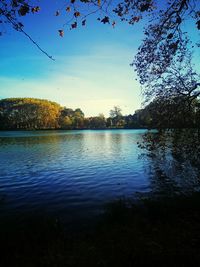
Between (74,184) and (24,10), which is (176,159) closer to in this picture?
(74,184)

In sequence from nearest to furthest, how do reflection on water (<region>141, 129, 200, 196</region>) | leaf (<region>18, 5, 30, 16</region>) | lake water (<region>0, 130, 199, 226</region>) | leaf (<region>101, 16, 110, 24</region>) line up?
1. leaf (<region>18, 5, 30, 16</region>)
2. leaf (<region>101, 16, 110, 24</region>)
3. lake water (<region>0, 130, 199, 226</region>)
4. reflection on water (<region>141, 129, 200, 196</region>)

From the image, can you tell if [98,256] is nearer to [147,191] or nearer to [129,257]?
[129,257]

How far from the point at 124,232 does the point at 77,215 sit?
4.79 meters

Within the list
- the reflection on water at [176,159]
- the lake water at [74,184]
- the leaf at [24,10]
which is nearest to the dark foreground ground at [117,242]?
the lake water at [74,184]

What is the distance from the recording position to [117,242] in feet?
28.8

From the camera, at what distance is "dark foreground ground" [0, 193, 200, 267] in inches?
288

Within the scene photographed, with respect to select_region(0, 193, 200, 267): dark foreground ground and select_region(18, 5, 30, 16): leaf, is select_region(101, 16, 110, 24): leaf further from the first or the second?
select_region(0, 193, 200, 267): dark foreground ground

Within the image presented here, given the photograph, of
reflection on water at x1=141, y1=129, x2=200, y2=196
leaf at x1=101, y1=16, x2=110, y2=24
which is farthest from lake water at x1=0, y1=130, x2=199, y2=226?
leaf at x1=101, y1=16, x2=110, y2=24

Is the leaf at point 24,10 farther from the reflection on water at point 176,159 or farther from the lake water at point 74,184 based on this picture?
the reflection on water at point 176,159

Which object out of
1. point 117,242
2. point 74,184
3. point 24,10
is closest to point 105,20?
point 24,10

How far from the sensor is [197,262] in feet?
22.3

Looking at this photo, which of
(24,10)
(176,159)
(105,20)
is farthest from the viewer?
(176,159)

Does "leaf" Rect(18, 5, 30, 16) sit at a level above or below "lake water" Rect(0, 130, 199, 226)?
above

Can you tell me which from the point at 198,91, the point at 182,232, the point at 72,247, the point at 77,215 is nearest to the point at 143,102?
the point at 198,91
